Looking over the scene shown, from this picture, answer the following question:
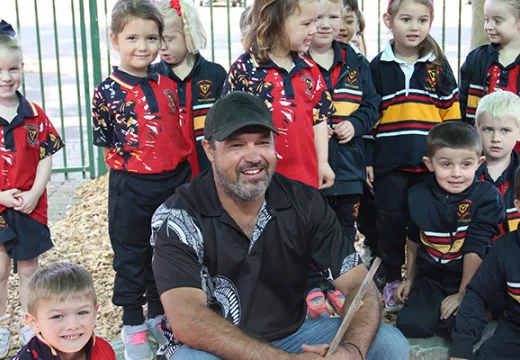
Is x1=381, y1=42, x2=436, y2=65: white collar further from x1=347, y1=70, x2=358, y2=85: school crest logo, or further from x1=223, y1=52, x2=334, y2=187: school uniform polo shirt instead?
x1=223, y1=52, x2=334, y2=187: school uniform polo shirt

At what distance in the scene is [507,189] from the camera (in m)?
4.04

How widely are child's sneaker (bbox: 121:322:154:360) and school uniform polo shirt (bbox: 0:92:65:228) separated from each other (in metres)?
0.80

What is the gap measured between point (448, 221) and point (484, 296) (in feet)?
1.72

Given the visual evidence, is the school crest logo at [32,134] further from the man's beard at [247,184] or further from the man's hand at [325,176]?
the man's hand at [325,176]

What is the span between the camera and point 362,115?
163 inches

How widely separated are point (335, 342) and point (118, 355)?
5.08 feet

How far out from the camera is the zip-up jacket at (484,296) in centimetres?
344

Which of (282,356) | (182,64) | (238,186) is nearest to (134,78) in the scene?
(182,64)

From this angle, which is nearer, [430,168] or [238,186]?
[238,186]

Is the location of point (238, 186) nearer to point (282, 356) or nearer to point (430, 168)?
point (282, 356)

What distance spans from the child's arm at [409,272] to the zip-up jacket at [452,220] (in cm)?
13

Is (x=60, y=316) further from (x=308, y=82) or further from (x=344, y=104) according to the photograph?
(x=344, y=104)

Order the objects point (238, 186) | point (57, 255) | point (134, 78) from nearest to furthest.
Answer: point (238, 186) < point (134, 78) < point (57, 255)

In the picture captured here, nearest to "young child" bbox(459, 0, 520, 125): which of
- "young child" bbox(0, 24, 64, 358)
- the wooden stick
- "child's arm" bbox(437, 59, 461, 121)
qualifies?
"child's arm" bbox(437, 59, 461, 121)
